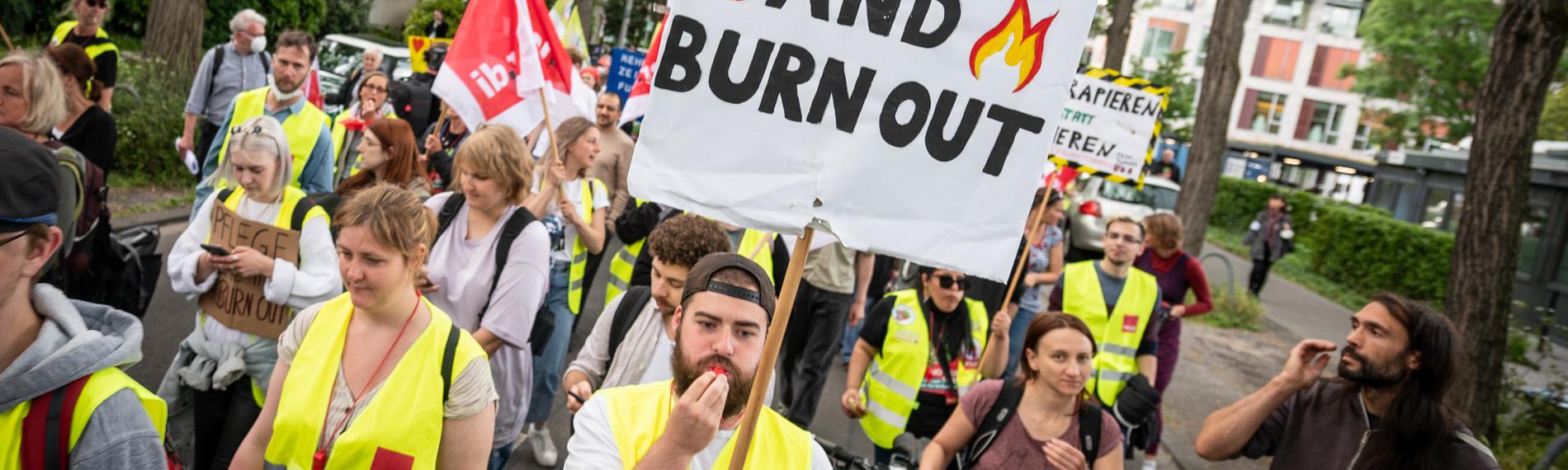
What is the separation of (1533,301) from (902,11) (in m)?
17.8

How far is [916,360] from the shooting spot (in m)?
4.78

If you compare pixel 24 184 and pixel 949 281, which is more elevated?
pixel 24 184

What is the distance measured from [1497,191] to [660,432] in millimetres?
6342

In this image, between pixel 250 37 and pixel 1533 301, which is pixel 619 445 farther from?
pixel 1533 301

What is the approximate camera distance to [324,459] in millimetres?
2658

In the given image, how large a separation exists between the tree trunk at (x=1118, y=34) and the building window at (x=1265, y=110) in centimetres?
4558

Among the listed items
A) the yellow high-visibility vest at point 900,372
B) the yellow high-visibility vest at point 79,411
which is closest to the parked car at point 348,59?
the yellow high-visibility vest at point 900,372

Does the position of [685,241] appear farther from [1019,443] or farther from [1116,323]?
[1116,323]

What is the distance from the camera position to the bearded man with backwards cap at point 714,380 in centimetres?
236

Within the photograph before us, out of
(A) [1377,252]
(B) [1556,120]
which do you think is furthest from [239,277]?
(B) [1556,120]

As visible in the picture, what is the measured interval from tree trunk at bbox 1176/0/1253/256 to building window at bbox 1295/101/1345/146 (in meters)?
49.6

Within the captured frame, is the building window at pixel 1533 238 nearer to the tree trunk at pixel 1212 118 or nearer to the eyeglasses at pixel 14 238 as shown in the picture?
the tree trunk at pixel 1212 118

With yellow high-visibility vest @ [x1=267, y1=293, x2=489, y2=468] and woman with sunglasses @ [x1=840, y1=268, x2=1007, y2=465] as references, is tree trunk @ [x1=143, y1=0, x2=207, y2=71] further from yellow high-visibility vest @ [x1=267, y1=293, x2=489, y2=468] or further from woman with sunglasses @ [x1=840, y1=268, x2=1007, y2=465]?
yellow high-visibility vest @ [x1=267, y1=293, x2=489, y2=468]

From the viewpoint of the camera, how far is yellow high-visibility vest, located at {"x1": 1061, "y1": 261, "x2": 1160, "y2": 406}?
18.0 feet
